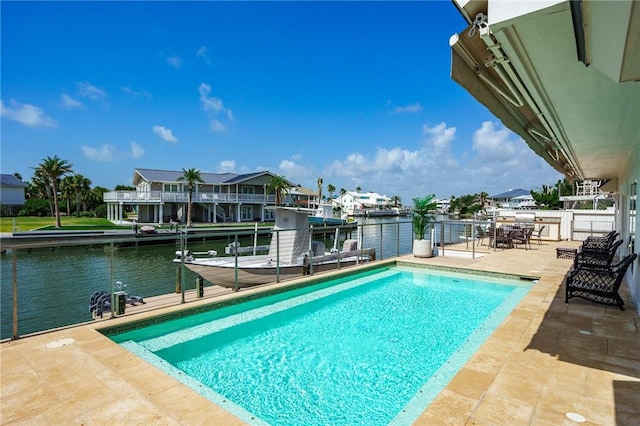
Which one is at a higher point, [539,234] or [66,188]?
[66,188]

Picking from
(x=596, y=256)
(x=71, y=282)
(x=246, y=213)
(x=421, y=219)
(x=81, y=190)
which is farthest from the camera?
(x=81, y=190)

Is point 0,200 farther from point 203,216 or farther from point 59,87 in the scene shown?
point 59,87

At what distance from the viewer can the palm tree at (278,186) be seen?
39.1 meters

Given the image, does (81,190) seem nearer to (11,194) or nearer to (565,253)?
A: (11,194)

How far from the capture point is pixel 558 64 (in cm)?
231

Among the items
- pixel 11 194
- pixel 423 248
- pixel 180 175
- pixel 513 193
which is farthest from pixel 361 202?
pixel 423 248

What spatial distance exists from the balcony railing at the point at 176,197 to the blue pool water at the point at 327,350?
31.0m

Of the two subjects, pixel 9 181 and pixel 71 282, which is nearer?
pixel 71 282

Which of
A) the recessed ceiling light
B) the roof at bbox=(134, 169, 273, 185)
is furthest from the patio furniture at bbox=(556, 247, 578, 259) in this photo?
the roof at bbox=(134, 169, 273, 185)

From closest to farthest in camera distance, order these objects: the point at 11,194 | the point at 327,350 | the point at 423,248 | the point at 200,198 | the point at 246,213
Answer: the point at 327,350, the point at 423,248, the point at 200,198, the point at 246,213, the point at 11,194

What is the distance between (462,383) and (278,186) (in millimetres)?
36825

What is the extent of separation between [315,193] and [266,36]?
34.7 meters

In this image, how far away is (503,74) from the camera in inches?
109

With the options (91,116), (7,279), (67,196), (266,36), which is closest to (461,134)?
(266,36)
